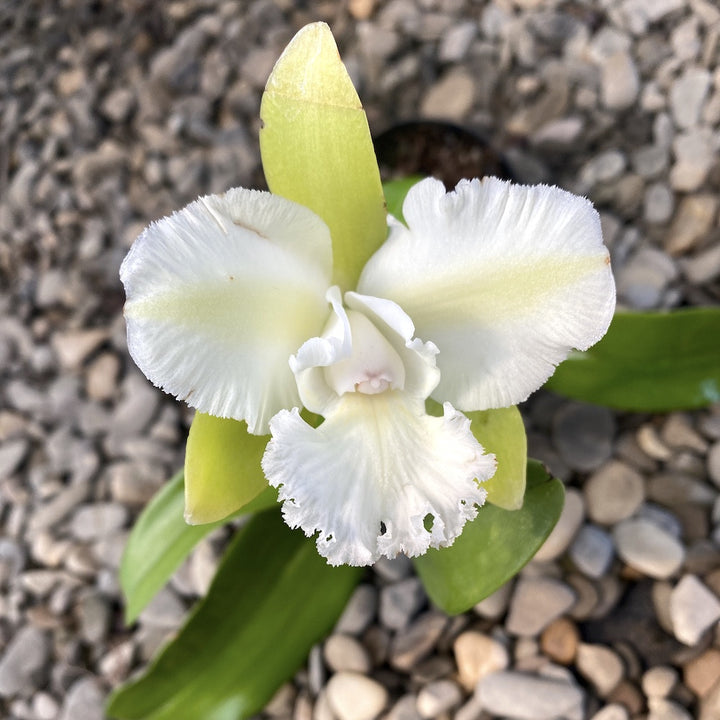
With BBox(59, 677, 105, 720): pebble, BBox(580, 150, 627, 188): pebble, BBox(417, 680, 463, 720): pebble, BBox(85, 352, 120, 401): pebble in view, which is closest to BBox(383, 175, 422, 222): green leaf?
BBox(580, 150, 627, 188): pebble

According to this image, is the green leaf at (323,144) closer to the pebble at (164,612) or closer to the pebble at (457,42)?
the pebble at (164,612)

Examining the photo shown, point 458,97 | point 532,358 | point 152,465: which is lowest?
point 152,465

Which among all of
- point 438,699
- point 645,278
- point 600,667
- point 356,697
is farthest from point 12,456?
point 645,278

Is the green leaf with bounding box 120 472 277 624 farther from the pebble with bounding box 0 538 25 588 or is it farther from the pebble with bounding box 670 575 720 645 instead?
the pebble with bounding box 670 575 720 645

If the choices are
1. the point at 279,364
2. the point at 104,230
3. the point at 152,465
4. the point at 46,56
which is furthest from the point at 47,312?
the point at 279,364

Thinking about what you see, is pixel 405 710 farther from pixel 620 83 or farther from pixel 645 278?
pixel 620 83

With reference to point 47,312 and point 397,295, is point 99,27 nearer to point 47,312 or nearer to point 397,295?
point 47,312

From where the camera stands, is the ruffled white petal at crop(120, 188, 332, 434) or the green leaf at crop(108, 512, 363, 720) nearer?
the ruffled white petal at crop(120, 188, 332, 434)
